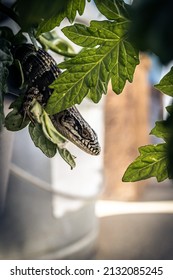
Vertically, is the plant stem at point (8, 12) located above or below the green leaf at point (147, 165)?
above

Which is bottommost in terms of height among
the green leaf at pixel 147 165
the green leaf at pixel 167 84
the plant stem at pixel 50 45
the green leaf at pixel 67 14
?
the green leaf at pixel 147 165

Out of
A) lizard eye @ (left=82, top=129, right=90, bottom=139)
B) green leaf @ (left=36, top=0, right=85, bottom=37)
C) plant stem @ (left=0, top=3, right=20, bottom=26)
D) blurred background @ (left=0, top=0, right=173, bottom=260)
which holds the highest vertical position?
plant stem @ (left=0, top=3, right=20, bottom=26)

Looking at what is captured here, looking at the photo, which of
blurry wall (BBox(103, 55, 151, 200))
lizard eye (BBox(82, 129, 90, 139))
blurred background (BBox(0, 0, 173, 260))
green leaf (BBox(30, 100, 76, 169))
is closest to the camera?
green leaf (BBox(30, 100, 76, 169))

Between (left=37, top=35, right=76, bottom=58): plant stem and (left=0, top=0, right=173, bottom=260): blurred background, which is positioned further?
(left=0, top=0, right=173, bottom=260): blurred background

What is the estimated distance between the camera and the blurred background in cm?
115

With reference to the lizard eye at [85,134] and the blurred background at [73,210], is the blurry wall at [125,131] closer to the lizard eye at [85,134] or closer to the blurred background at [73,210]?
the blurred background at [73,210]

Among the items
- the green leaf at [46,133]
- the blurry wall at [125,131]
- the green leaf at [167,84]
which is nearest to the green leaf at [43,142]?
the green leaf at [46,133]

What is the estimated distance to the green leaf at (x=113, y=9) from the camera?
221 millimetres

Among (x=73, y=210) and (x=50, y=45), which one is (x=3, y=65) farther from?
(x=73, y=210)

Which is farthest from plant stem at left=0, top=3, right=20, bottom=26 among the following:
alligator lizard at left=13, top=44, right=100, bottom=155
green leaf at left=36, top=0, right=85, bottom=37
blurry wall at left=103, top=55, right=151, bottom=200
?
blurry wall at left=103, top=55, right=151, bottom=200

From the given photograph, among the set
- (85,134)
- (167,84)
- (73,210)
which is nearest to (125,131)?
(73,210)

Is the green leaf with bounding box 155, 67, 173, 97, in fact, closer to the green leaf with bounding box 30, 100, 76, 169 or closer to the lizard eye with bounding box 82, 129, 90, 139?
the green leaf with bounding box 30, 100, 76, 169

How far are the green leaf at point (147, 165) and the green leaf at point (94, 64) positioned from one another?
0.03 metres

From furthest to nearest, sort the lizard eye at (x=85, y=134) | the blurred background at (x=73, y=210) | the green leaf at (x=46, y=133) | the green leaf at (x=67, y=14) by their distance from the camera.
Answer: the blurred background at (x=73, y=210), the lizard eye at (x=85, y=134), the green leaf at (x=46, y=133), the green leaf at (x=67, y=14)
